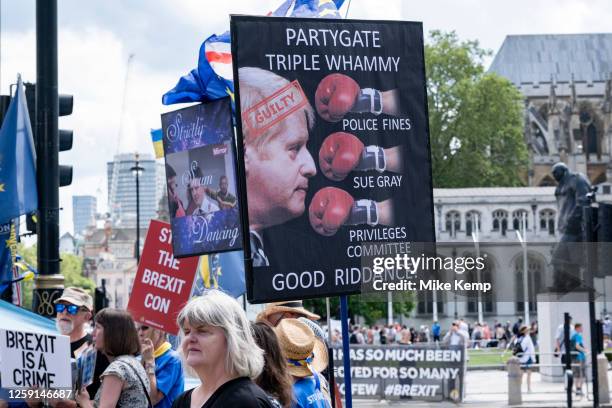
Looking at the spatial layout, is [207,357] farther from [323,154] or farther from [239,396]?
[323,154]

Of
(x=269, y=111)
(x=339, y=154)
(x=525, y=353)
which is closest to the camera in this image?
(x=269, y=111)

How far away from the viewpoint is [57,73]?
30.6ft

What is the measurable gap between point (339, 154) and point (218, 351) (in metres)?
1.78

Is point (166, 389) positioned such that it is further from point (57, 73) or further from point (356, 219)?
point (57, 73)

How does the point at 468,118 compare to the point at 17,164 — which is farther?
the point at 468,118

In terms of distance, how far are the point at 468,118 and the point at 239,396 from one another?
7449 cm

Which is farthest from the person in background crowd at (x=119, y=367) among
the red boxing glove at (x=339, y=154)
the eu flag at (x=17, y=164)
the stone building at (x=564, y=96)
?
the stone building at (x=564, y=96)

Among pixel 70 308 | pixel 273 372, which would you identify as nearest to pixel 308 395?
pixel 273 372

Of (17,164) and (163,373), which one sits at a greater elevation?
(17,164)

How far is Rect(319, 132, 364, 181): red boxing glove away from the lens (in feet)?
18.1

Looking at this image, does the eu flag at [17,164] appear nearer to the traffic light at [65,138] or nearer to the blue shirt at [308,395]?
the traffic light at [65,138]

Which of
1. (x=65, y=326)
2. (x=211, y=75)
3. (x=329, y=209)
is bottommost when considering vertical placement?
(x=65, y=326)

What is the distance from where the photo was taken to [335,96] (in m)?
5.62

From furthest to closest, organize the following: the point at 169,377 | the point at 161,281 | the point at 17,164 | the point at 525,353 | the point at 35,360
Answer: the point at 525,353 → the point at 17,164 → the point at 161,281 → the point at 169,377 → the point at 35,360
